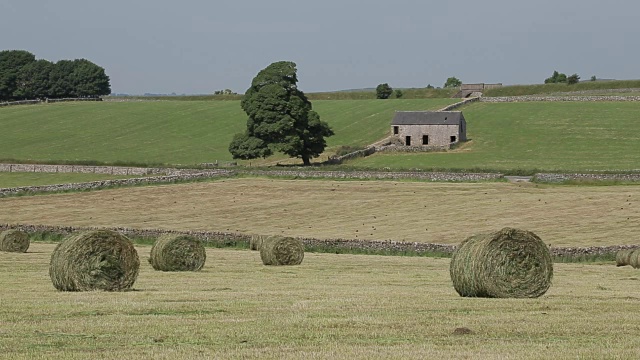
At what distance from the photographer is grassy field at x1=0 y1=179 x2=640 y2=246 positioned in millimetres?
54375

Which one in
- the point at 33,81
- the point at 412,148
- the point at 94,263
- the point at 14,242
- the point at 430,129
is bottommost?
the point at 412,148

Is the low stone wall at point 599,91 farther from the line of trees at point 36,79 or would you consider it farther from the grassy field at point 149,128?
the line of trees at point 36,79

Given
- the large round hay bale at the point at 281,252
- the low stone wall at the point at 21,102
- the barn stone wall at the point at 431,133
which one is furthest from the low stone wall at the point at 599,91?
the large round hay bale at the point at 281,252

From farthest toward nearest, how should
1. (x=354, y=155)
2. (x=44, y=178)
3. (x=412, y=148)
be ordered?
(x=412, y=148)
(x=354, y=155)
(x=44, y=178)

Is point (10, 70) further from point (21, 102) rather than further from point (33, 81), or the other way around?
point (21, 102)

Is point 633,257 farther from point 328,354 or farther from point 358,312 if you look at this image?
point 328,354

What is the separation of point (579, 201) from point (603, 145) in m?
42.7

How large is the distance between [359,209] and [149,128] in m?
74.8

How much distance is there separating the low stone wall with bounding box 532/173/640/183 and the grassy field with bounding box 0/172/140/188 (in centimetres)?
3299

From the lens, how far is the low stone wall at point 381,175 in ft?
252

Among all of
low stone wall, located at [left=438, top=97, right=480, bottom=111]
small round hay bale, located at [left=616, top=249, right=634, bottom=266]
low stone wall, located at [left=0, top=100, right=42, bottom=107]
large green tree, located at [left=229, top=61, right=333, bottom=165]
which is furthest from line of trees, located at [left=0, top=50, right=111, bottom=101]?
small round hay bale, located at [left=616, top=249, right=634, bottom=266]

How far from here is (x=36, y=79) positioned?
622 ft

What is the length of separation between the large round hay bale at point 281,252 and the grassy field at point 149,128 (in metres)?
67.5

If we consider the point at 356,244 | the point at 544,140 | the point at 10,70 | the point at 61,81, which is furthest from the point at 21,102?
the point at 356,244
